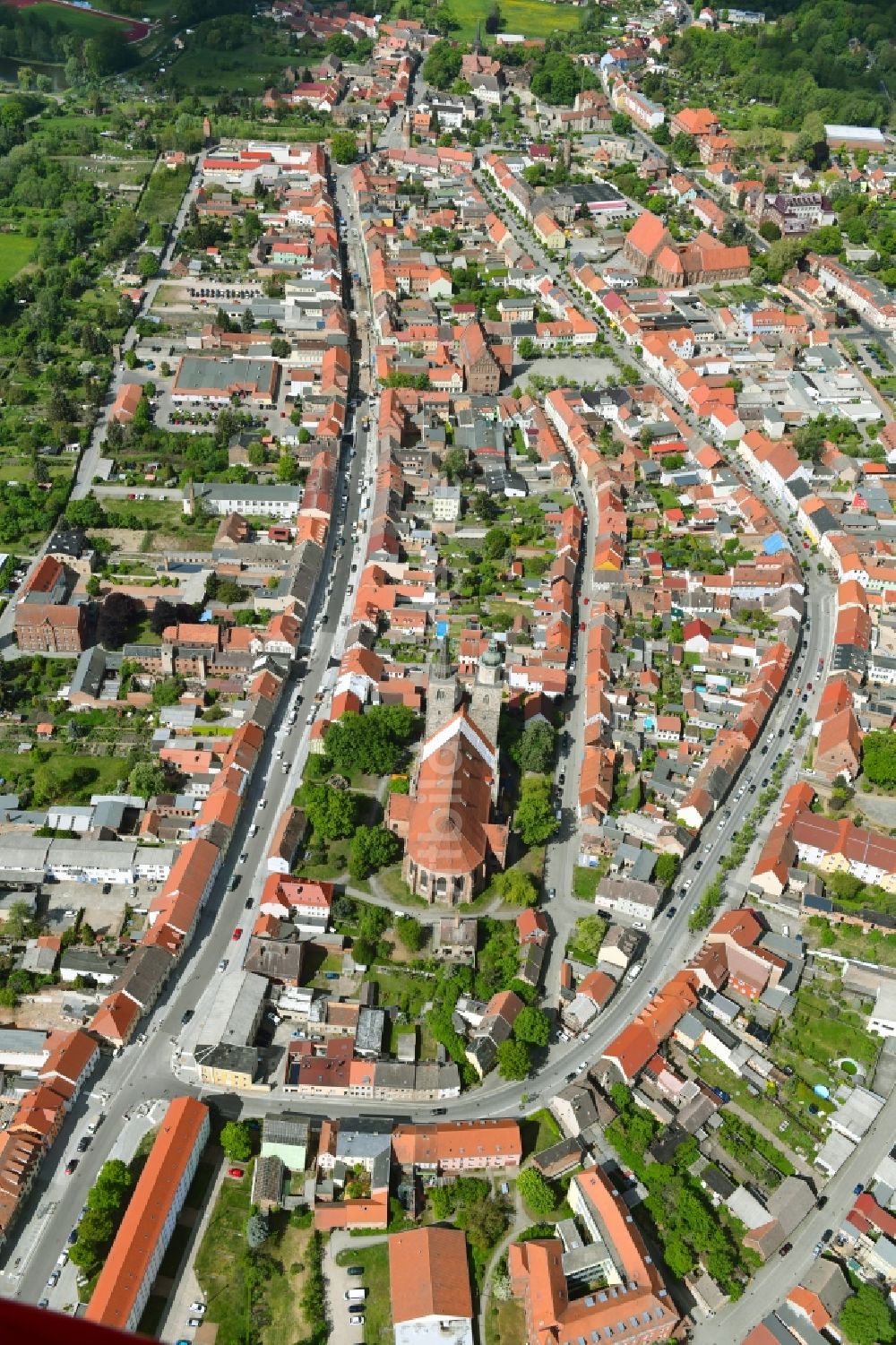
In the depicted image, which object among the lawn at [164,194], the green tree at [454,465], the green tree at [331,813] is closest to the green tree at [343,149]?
the lawn at [164,194]

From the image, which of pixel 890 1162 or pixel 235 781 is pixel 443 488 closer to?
pixel 235 781

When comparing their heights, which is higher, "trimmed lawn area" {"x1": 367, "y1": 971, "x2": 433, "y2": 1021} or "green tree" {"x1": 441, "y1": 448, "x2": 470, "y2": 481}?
"green tree" {"x1": 441, "y1": 448, "x2": 470, "y2": 481}

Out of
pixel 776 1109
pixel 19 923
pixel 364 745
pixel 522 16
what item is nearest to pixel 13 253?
pixel 364 745

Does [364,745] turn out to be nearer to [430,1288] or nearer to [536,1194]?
[536,1194]

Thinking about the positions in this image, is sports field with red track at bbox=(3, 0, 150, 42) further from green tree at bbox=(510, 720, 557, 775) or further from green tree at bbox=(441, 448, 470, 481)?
green tree at bbox=(510, 720, 557, 775)

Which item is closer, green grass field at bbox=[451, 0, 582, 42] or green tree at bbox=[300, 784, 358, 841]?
green tree at bbox=[300, 784, 358, 841]

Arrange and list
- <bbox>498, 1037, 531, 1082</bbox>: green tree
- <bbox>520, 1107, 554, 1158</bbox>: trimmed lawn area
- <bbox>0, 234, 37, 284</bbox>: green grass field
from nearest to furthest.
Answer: <bbox>520, 1107, 554, 1158</bbox>: trimmed lawn area, <bbox>498, 1037, 531, 1082</bbox>: green tree, <bbox>0, 234, 37, 284</bbox>: green grass field

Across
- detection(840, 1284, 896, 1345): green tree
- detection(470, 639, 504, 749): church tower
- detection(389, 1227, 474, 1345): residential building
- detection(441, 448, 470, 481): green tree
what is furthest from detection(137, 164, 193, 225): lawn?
detection(840, 1284, 896, 1345): green tree
